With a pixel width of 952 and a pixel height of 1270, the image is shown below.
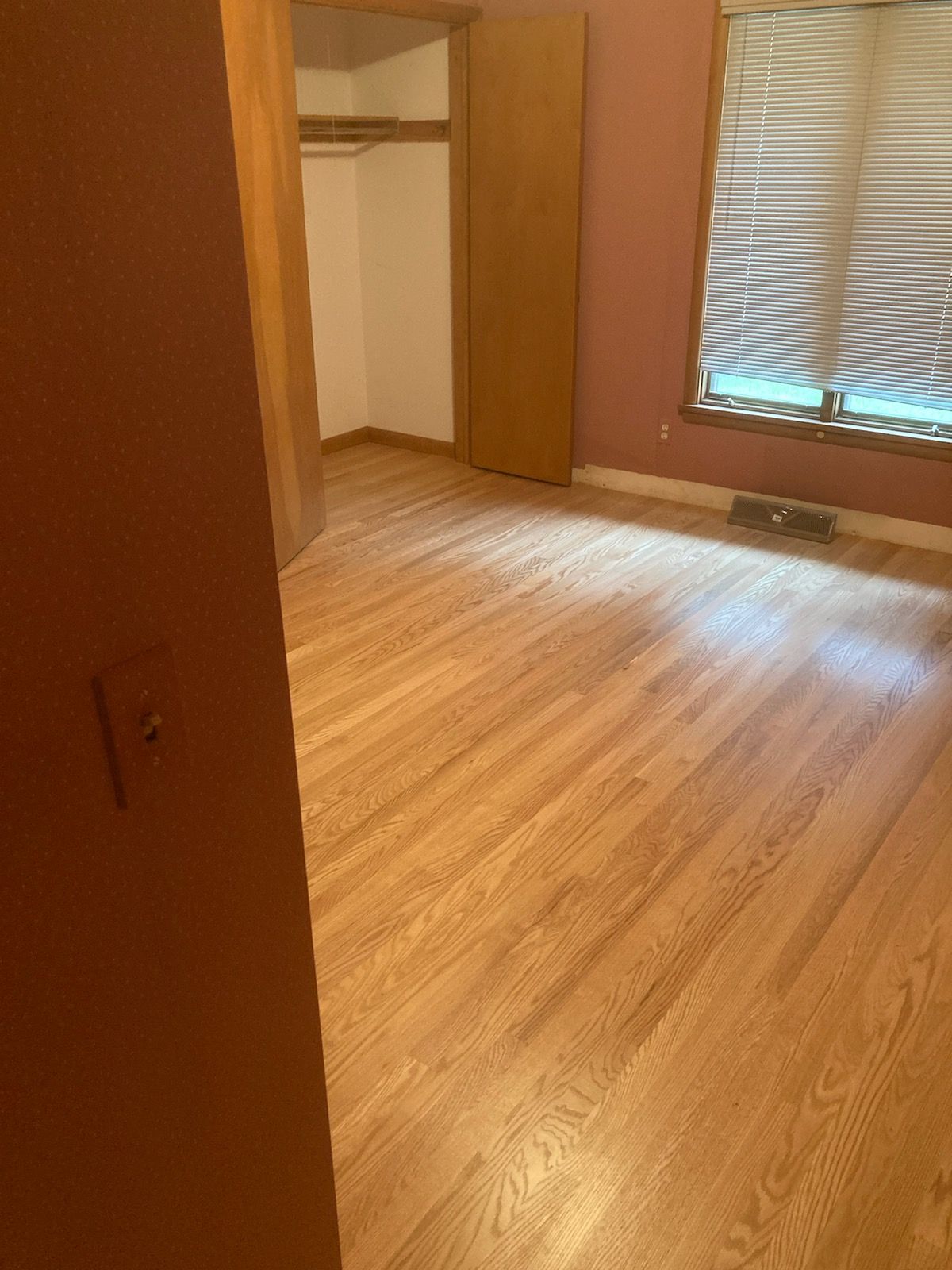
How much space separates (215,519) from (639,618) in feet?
9.45

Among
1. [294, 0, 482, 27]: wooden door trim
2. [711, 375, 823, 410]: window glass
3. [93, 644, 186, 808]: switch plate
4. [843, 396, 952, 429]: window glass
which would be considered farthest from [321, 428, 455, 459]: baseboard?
[93, 644, 186, 808]: switch plate

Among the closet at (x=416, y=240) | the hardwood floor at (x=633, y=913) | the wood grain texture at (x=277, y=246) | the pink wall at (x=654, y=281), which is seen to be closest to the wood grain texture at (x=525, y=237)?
the closet at (x=416, y=240)

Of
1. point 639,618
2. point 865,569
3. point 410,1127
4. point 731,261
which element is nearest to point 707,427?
point 731,261

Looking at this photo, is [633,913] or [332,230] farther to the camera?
[332,230]

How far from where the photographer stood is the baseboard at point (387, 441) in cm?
562

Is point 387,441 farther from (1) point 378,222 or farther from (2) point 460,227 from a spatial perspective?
(2) point 460,227

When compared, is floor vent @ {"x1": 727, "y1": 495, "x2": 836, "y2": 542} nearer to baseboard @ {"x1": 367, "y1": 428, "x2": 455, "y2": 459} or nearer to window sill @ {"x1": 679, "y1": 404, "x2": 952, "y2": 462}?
window sill @ {"x1": 679, "y1": 404, "x2": 952, "y2": 462}

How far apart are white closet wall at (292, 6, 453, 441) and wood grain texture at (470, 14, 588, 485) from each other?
13.0 inches

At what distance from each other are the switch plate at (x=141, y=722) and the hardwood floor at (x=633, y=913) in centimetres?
106

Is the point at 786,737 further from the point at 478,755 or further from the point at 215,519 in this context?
the point at 215,519

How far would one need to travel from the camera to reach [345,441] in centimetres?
579

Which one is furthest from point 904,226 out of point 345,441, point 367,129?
point 345,441

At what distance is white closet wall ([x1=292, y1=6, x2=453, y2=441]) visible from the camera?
16.2 feet

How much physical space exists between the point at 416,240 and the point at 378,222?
Result: 0.97 feet
